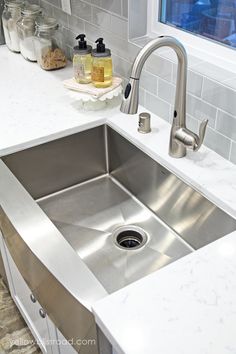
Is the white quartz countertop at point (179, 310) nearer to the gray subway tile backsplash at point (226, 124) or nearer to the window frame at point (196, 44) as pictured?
the gray subway tile backsplash at point (226, 124)

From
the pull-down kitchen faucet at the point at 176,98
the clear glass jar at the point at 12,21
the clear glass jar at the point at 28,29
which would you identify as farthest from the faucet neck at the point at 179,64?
the clear glass jar at the point at 12,21

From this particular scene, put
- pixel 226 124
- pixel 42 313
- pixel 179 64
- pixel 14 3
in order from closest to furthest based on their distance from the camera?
pixel 179 64 < pixel 226 124 < pixel 42 313 < pixel 14 3

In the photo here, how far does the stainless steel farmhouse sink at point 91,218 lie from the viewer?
1.03m

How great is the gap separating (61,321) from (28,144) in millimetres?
554

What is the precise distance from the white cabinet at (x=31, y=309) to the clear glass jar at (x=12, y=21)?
94 cm

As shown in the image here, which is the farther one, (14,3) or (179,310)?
(14,3)

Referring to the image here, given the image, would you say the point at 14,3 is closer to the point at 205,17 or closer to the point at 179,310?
the point at 205,17

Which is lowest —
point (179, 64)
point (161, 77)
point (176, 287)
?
point (176, 287)

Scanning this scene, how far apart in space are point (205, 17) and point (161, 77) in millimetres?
229

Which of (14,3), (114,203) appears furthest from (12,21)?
(114,203)

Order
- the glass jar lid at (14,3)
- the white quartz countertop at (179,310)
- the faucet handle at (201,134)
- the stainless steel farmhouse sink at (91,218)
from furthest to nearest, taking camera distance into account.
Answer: the glass jar lid at (14,3) → the faucet handle at (201,134) → the stainless steel farmhouse sink at (91,218) → the white quartz countertop at (179,310)

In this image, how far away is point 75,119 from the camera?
4.94 ft

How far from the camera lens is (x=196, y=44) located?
1430 mm

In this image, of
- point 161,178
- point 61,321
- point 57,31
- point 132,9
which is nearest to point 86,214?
point 161,178
